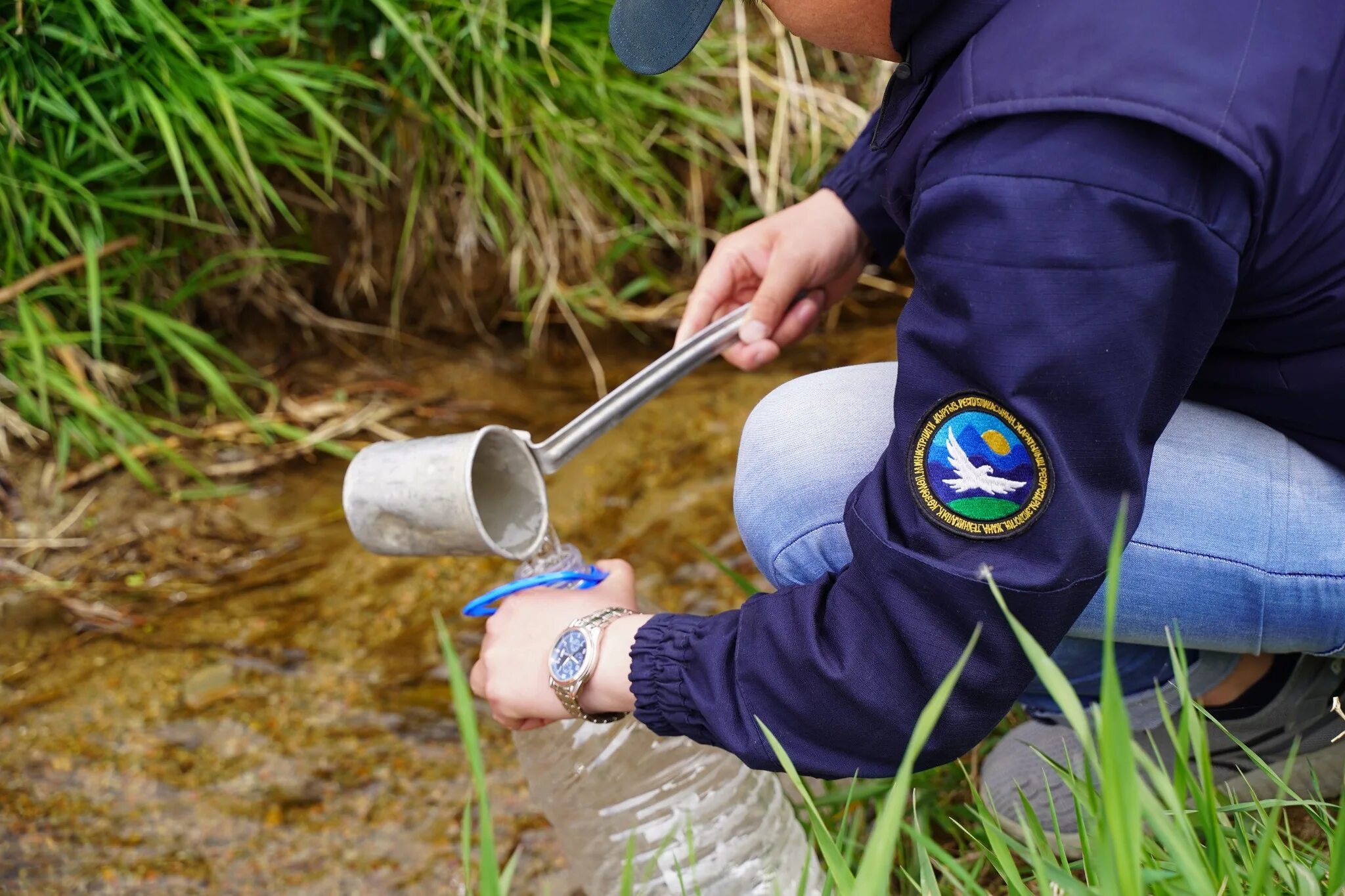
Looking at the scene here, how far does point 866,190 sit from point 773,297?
23cm

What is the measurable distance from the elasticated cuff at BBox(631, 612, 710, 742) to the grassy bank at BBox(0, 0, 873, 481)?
4.58 ft

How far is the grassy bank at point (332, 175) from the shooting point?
2016 millimetres

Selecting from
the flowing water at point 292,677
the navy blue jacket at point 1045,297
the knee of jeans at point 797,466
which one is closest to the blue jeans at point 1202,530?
the knee of jeans at point 797,466

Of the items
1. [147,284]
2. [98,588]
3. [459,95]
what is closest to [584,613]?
[98,588]

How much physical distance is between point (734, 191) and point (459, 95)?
2.47 ft

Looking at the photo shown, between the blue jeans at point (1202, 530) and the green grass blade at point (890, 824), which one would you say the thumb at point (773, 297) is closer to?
the blue jeans at point (1202, 530)

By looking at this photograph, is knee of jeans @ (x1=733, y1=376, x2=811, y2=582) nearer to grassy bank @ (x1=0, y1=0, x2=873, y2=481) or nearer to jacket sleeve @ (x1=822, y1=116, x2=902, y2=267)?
jacket sleeve @ (x1=822, y1=116, x2=902, y2=267)

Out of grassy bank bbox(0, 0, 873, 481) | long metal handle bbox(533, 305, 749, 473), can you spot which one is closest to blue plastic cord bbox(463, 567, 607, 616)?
long metal handle bbox(533, 305, 749, 473)

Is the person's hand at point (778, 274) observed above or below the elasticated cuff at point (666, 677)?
above

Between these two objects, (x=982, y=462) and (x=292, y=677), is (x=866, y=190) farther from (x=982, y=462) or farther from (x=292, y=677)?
(x=292, y=677)

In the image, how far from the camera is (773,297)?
1.55m

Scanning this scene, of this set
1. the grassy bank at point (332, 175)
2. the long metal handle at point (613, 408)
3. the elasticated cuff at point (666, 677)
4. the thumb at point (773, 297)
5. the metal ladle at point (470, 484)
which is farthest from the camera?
the grassy bank at point (332, 175)

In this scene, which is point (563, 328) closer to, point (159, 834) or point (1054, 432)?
point (159, 834)

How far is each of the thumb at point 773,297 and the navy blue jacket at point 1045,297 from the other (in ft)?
1.58
